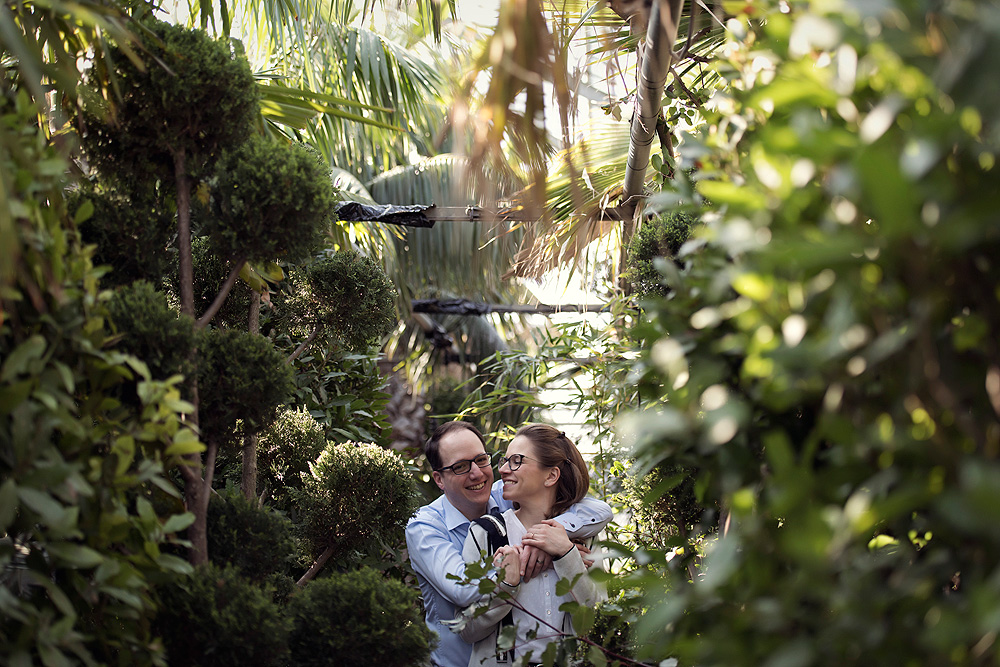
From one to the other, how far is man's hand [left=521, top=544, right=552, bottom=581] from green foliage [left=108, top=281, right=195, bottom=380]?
1054 millimetres

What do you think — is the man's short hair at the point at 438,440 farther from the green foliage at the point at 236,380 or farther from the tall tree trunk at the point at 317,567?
the green foliage at the point at 236,380

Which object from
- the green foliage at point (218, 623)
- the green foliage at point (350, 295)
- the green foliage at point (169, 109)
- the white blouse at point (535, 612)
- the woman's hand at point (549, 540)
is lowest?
the white blouse at point (535, 612)

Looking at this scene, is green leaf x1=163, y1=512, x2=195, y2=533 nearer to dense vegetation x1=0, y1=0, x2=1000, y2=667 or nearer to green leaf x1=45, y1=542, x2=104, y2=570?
dense vegetation x1=0, y1=0, x2=1000, y2=667

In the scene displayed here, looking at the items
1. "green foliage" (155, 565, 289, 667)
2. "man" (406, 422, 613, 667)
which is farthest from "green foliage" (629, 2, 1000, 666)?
"man" (406, 422, 613, 667)

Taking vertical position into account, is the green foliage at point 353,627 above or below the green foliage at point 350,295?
below

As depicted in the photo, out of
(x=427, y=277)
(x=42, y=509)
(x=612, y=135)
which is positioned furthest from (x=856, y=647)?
(x=427, y=277)

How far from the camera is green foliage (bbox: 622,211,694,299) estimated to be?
7.05 ft

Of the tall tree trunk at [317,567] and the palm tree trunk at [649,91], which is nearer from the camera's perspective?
the palm tree trunk at [649,91]

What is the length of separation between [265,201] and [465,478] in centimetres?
122

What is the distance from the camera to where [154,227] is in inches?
66.9

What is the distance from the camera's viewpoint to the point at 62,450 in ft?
4.19

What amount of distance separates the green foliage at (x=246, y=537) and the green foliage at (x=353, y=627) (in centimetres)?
10

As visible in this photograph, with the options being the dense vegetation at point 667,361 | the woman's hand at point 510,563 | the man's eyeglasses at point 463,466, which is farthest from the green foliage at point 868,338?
the man's eyeglasses at point 463,466

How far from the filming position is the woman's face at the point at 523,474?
2391 millimetres
